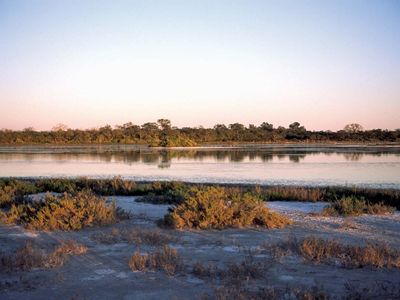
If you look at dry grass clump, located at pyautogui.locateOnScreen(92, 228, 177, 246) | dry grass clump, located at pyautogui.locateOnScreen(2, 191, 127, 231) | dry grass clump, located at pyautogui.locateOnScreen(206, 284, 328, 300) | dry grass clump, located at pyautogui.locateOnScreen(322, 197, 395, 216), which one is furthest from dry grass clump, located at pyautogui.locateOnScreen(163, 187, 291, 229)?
dry grass clump, located at pyautogui.locateOnScreen(206, 284, 328, 300)

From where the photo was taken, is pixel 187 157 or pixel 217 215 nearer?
pixel 217 215

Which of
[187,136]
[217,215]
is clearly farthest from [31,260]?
[187,136]

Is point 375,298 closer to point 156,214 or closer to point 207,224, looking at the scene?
point 207,224

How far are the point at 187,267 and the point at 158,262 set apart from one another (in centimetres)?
45

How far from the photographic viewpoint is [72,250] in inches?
335

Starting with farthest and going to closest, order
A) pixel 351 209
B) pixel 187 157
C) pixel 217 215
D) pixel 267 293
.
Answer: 1. pixel 187 157
2. pixel 351 209
3. pixel 217 215
4. pixel 267 293

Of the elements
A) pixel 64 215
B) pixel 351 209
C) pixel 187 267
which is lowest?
pixel 187 267

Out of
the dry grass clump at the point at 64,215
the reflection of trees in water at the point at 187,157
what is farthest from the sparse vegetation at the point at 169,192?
the reflection of trees in water at the point at 187,157

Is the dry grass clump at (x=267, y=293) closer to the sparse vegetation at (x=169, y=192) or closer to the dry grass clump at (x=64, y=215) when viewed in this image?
the dry grass clump at (x=64, y=215)

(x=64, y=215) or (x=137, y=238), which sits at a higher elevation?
(x=64, y=215)

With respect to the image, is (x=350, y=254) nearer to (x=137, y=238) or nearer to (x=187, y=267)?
(x=187, y=267)

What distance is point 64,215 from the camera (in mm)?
11070

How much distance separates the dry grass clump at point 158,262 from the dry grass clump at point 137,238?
143 centimetres

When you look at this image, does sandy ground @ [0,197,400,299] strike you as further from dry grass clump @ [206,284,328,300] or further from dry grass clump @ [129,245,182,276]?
dry grass clump @ [206,284,328,300]
